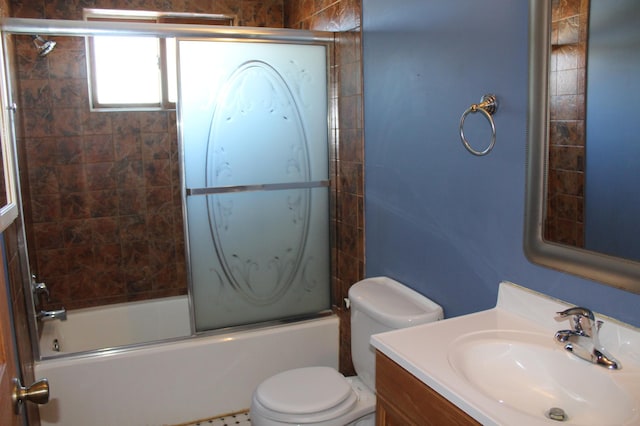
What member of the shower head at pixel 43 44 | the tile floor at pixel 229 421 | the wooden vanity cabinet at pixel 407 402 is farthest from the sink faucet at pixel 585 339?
the shower head at pixel 43 44

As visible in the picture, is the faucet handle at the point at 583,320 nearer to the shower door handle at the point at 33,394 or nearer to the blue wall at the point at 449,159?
the blue wall at the point at 449,159

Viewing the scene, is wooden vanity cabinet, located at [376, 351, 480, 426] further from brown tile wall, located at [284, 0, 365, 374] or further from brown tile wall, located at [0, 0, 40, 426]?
brown tile wall, located at [0, 0, 40, 426]

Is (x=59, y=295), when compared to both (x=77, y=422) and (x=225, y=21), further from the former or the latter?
(x=225, y=21)

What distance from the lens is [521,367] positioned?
1.38 metres

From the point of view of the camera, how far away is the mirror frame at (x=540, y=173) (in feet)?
4.52

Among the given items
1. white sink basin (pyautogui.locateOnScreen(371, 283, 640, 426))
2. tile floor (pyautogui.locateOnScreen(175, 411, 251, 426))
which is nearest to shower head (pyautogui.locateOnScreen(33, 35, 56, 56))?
tile floor (pyautogui.locateOnScreen(175, 411, 251, 426))

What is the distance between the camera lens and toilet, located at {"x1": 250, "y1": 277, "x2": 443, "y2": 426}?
1.97 m

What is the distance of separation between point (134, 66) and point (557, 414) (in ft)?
10.0

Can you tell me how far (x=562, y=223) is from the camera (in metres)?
1.44

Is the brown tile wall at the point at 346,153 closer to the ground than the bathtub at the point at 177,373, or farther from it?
farther from it

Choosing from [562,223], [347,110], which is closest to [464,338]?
[562,223]

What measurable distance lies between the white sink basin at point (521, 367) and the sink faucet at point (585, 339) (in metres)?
0.02

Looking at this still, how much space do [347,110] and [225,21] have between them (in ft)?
4.45

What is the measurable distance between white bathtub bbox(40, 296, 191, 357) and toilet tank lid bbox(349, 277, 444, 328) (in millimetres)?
1278
